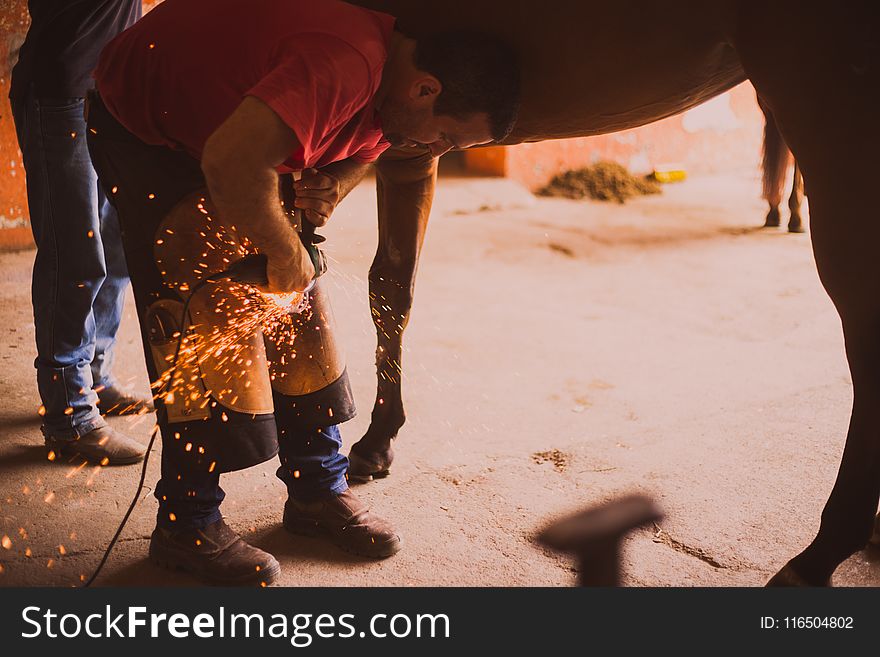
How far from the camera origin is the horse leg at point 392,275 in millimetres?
2088

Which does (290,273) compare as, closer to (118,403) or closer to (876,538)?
(118,403)

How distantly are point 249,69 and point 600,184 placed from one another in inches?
188

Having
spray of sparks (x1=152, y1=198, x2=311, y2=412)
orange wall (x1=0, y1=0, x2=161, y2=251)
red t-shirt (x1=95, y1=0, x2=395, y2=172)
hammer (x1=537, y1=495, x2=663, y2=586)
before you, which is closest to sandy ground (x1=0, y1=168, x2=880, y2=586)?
orange wall (x1=0, y1=0, x2=161, y2=251)

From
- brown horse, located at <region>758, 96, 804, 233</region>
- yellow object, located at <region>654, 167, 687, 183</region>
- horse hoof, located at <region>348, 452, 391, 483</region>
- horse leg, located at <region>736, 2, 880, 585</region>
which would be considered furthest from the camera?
yellow object, located at <region>654, 167, 687, 183</region>

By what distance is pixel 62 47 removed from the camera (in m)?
2.04

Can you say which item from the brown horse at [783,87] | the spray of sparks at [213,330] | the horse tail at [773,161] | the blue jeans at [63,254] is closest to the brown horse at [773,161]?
the horse tail at [773,161]

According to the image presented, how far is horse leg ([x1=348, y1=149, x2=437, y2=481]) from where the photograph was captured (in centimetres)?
209

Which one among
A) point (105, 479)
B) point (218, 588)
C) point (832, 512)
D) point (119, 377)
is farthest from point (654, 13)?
point (119, 377)

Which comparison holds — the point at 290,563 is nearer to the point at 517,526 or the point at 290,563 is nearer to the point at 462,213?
the point at 517,526

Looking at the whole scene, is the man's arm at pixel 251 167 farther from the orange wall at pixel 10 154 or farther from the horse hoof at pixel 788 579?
the orange wall at pixel 10 154

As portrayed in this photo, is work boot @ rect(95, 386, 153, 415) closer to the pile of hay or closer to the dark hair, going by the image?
the dark hair

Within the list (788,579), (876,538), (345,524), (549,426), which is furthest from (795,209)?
(345,524)

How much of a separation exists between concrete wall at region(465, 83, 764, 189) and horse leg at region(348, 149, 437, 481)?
12.6 ft

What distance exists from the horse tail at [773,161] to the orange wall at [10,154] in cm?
304
